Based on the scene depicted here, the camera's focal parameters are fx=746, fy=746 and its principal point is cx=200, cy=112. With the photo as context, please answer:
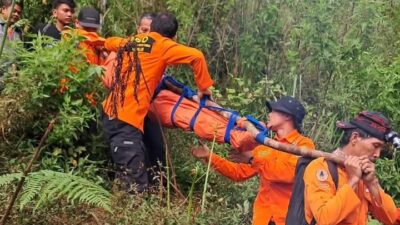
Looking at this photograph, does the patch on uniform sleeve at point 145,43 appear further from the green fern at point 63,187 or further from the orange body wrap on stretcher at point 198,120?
the green fern at point 63,187

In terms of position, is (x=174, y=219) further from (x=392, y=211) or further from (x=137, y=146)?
(x=392, y=211)

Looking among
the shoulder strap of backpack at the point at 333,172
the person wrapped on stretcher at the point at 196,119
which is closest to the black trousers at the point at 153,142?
the person wrapped on stretcher at the point at 196,119

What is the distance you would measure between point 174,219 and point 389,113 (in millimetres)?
3405

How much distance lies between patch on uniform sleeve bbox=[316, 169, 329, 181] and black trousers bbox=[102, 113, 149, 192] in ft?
7.88

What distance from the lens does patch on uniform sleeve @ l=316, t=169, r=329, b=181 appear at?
411cm

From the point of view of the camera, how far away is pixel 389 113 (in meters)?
7.84

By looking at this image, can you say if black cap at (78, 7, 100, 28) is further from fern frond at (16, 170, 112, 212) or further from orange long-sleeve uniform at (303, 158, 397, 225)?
orange long-sleeve uniform at (303, 158, 397, 225)

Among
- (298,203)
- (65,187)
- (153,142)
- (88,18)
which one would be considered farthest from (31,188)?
(88,18)

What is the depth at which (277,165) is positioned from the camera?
528 cm

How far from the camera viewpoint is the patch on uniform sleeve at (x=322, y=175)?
4111mm

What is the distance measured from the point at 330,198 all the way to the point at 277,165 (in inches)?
48.2

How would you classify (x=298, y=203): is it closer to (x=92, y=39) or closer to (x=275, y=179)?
(x=275, y=179)

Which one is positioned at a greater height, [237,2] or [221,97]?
[237,2]

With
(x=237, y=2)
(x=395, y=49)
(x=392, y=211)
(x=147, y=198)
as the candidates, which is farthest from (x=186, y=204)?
(x=395, y=49)
